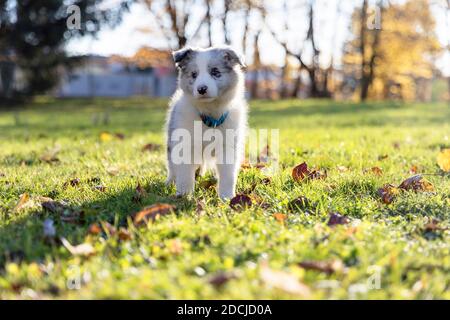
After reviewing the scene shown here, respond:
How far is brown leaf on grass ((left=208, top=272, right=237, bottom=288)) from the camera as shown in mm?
2090

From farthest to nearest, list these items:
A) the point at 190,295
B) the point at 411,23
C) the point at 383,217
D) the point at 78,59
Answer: the point at 411,23 → the point at 78,59 → the point at 383,217 → the point at 190,295

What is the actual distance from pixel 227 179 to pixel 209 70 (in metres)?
0.87

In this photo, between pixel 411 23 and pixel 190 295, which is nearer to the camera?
pixel 190 295

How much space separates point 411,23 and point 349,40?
238 inches

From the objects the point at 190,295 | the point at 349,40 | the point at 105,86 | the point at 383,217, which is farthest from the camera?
the point at 105,86

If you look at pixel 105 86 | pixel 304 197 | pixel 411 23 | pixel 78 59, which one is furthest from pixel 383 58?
pixel 304 197

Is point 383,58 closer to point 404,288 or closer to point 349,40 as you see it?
point 349,40

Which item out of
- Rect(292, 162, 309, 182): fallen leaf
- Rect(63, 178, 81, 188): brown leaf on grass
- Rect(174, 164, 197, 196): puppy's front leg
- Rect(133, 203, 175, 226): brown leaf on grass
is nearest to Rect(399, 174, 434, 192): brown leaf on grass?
Rect(292, 162, 309, 182): fallen leaf

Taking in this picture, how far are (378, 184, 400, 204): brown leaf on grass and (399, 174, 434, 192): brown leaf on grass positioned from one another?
13 cm

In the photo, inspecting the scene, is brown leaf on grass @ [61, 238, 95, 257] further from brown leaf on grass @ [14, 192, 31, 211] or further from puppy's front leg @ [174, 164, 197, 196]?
puppy's front leg @ [174, 164, 197, 196]

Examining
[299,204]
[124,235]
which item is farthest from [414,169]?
[124,235]

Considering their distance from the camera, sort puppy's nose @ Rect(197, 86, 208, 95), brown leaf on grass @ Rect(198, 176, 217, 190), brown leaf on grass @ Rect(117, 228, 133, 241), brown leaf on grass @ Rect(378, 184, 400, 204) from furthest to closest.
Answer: brown leaf on grass @ Rect(198, 176, 217, 190) → puppy's nose @ Rect(197, 86, 208, 95) → brown leaf on grass @ Rect(378, 184, 400, 204) → brown leaf on grass @ Rect(117, 228, 133, 241)

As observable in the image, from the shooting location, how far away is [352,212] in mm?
3346
